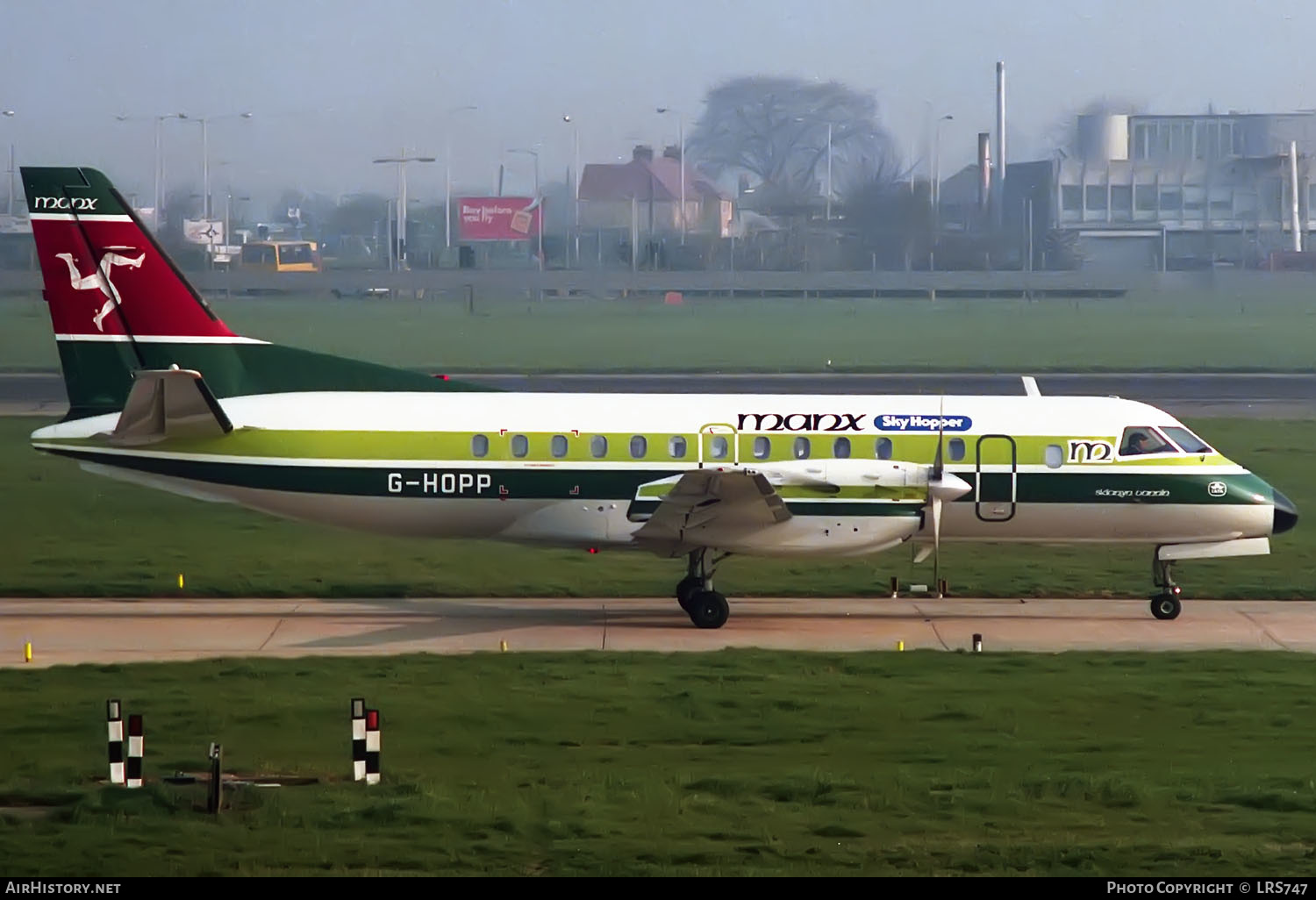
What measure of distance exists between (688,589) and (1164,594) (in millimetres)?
6940

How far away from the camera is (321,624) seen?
2411 centimetres

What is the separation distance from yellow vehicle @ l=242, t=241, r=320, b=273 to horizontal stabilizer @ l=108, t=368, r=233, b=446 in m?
79.9

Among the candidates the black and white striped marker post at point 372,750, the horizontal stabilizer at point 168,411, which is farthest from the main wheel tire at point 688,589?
the black and white striped marker post at point 372,750

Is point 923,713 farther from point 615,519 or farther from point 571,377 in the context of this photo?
point 571,377

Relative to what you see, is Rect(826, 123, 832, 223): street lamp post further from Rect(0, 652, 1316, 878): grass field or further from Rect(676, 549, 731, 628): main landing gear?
Rect(0, 652, 1316, 878): grass field

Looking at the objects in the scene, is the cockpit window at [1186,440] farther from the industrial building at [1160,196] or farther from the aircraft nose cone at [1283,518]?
the industrial building at [1160,196]

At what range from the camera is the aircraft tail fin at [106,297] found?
981 inches

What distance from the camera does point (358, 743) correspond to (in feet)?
50.6

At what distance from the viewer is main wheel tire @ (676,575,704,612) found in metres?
24.3

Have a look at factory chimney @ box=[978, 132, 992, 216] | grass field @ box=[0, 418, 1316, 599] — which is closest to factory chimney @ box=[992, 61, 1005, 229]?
factory chimney @ box=[978, 132, 992, 216]

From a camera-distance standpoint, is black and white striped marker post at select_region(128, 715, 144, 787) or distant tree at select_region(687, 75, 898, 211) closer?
black and white striped marker post at select_region(128, 715, 144, 787)

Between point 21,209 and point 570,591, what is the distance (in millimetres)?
75285

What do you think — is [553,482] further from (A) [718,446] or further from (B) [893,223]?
(B) [893,223]

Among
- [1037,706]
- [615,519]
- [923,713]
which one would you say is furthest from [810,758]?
[615,519]
